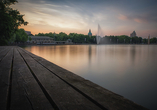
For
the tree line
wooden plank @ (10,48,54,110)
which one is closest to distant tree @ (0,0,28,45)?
wooden plank @ (10,48,54,110)

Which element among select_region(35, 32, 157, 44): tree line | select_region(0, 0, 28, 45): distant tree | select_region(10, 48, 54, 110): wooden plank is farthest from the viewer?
select_region(35, 32, 157, 44): tree line

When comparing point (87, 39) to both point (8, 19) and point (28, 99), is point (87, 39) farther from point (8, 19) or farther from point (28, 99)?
point (28, 99)

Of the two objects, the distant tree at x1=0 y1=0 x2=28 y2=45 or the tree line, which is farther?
the tree line

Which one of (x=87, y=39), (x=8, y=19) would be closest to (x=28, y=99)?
(x=8, y=19)

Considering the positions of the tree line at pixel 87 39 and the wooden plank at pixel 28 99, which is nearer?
the wooden plank at pixel 28 99

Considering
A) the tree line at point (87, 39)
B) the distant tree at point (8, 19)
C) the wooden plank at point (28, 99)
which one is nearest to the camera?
the wooden plank at point (28, 99)

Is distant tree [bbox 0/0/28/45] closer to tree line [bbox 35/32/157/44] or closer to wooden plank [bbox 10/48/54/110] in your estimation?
wooden plank [bbox 10/48/54/110]

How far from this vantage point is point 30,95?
1734 millimetres

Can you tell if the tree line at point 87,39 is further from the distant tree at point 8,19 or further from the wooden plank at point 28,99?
the wooden plank at point 28,99

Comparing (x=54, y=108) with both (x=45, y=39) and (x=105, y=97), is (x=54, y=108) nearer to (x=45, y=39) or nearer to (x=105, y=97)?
(x=105, y=97)

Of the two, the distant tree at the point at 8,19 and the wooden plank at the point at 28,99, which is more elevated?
the distant tree at the point at 8,19

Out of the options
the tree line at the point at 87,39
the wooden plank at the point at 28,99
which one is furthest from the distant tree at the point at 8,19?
the tree line at the point at 87,39

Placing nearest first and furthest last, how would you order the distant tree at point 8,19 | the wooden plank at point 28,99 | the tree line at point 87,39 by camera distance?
the wooden plank at point 28,99
the distant tree at point 8,19
the tree line at point 87,39

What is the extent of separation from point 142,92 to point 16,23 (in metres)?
20.8
